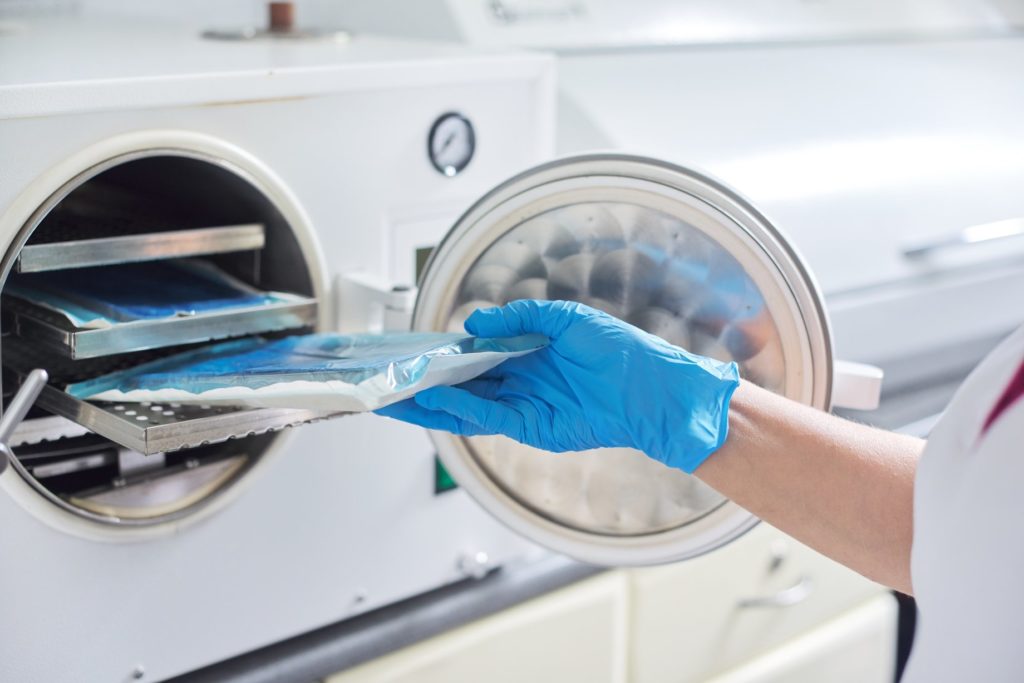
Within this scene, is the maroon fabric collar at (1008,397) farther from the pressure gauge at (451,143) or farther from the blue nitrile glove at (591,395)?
the pressure gauge at (451,143)

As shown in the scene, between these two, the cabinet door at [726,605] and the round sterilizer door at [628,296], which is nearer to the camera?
the round sterilizer door at [628,296]

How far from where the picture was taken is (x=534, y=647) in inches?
59.0

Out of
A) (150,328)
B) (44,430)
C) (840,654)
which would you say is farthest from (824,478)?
(840,654)

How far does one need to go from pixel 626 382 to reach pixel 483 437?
0.30 metres

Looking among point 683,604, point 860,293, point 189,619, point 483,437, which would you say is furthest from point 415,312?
point 860,293

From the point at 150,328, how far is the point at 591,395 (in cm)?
45

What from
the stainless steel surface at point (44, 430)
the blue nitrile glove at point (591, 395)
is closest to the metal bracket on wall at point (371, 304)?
the blue nitrile glove at point (591, 395)

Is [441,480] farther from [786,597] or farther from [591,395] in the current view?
[786,597]

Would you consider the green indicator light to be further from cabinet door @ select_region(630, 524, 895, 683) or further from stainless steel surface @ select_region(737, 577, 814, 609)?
stainless steel surface @ select_region(737, 577, 814, 609)

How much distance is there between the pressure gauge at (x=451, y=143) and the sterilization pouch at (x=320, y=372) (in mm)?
256

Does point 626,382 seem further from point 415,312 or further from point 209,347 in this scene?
point 209,347

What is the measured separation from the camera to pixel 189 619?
1217mm

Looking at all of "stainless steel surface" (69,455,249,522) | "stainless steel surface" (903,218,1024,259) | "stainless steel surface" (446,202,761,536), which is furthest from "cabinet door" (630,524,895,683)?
"stainless steel surface" (69,455,249,522)

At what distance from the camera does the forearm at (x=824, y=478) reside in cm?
97
